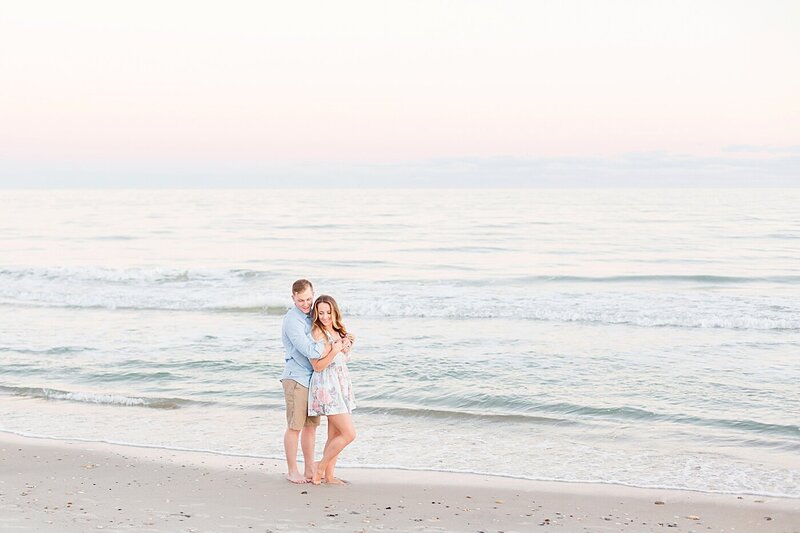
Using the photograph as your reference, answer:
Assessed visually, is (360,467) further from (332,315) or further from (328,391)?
(332,315)

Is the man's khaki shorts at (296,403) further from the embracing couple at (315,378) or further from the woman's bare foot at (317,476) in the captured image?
the woman's bare foot at (317,476)

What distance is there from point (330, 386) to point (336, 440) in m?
0.43

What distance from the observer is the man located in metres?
6.54

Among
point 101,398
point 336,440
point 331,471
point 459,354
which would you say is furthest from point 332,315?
point 459,354

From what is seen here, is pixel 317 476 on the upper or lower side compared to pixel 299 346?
lower

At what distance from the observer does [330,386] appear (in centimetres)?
667

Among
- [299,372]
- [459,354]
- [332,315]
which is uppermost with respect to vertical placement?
[332,315]

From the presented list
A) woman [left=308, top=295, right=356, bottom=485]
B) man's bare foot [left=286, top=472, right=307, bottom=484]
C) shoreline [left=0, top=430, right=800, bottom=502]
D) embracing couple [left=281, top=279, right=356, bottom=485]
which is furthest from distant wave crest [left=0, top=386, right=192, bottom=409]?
woman [left=308, top=295, right=356, bottom=485]

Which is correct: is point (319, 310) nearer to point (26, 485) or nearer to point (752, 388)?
point (26, 485)

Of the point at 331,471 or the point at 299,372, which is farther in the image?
the point at 331,471

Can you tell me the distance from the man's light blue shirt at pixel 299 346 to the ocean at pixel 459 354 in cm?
129

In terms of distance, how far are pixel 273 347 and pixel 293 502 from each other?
774 cm

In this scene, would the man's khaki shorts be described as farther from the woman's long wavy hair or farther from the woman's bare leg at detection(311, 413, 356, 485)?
the woman's long wavy hair

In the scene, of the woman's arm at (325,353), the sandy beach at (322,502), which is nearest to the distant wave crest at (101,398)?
the sandy beach at (322,502)
